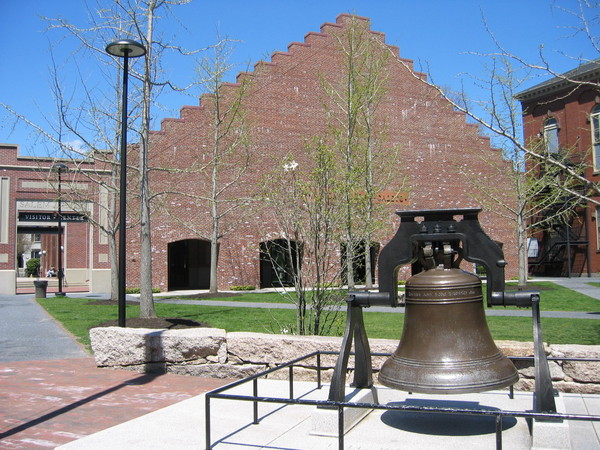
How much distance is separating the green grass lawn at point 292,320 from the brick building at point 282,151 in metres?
5.87

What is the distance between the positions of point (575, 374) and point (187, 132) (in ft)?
73.8

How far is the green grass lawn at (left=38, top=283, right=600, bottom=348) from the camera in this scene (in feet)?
34.7

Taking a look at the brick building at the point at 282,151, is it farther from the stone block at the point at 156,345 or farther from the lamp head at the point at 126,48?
the stone block at the point at 156,345

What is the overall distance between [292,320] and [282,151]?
1682 cm

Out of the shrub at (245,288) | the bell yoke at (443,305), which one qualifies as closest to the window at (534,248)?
the shrub at (245,288)

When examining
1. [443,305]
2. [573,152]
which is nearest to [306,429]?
[443,305]

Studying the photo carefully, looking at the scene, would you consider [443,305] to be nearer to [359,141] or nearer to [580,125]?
[359,141]

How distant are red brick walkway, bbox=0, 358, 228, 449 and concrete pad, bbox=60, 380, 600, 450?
0.54 meters

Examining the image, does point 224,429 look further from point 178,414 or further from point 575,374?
point 575,374

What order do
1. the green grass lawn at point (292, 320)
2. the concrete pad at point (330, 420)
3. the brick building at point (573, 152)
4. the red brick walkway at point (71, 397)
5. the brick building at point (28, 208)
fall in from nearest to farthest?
the concrete pad at point (330, 420), the red brick walkway at point (71, 397), the green grass lawn at point (292, 320), the brick building at point (28, 208), the brick building at point (573, 152)

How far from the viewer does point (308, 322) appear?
943 centimetres

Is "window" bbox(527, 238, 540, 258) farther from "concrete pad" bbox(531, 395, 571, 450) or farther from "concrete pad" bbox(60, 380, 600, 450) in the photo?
"concrete pad" bbox(531, 395, 571, 450)

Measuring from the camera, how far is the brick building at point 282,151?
85.5 ft

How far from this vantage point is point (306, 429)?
526cm
